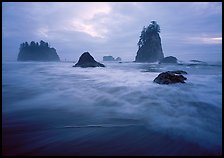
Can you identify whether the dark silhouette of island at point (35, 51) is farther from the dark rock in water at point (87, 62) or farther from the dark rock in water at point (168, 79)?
the dark rock in water at point (168, 79)

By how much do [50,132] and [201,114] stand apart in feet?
16.9

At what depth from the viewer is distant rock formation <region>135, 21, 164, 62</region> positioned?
3252 inches

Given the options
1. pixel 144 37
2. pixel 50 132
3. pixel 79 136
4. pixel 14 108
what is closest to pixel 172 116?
pixel 79 136

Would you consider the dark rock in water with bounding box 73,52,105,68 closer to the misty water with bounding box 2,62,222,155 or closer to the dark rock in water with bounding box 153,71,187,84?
the dark rock in water with bounding box 153,71,187,84

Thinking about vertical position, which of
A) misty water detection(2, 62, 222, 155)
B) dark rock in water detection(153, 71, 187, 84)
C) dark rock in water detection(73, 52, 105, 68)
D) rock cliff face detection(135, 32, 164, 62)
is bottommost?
misty water detection(2, 62, 222, 155)

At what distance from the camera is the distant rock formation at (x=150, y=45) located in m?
82.6

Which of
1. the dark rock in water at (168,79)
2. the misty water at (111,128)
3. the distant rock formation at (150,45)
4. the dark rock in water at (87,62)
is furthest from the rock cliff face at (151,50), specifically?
the misty water at (111,128)

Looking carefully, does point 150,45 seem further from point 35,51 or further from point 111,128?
point 35,51

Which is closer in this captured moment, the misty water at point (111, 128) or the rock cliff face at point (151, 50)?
the misty water at point (111, 128)

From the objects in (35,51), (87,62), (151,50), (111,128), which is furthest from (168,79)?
(35,51)

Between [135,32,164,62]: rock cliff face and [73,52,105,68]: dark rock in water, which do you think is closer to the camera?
[73,52,105,68]: dark rock in water

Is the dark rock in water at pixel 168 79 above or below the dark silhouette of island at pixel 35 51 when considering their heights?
below

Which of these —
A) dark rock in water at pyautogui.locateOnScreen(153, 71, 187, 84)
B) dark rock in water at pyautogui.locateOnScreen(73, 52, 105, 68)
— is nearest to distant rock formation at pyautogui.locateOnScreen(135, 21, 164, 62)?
dark rock in water at pyautogui.locateOnScreen(73, 52, 105, 68)

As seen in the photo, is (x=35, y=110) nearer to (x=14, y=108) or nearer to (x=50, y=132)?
(x=14, y=108)
